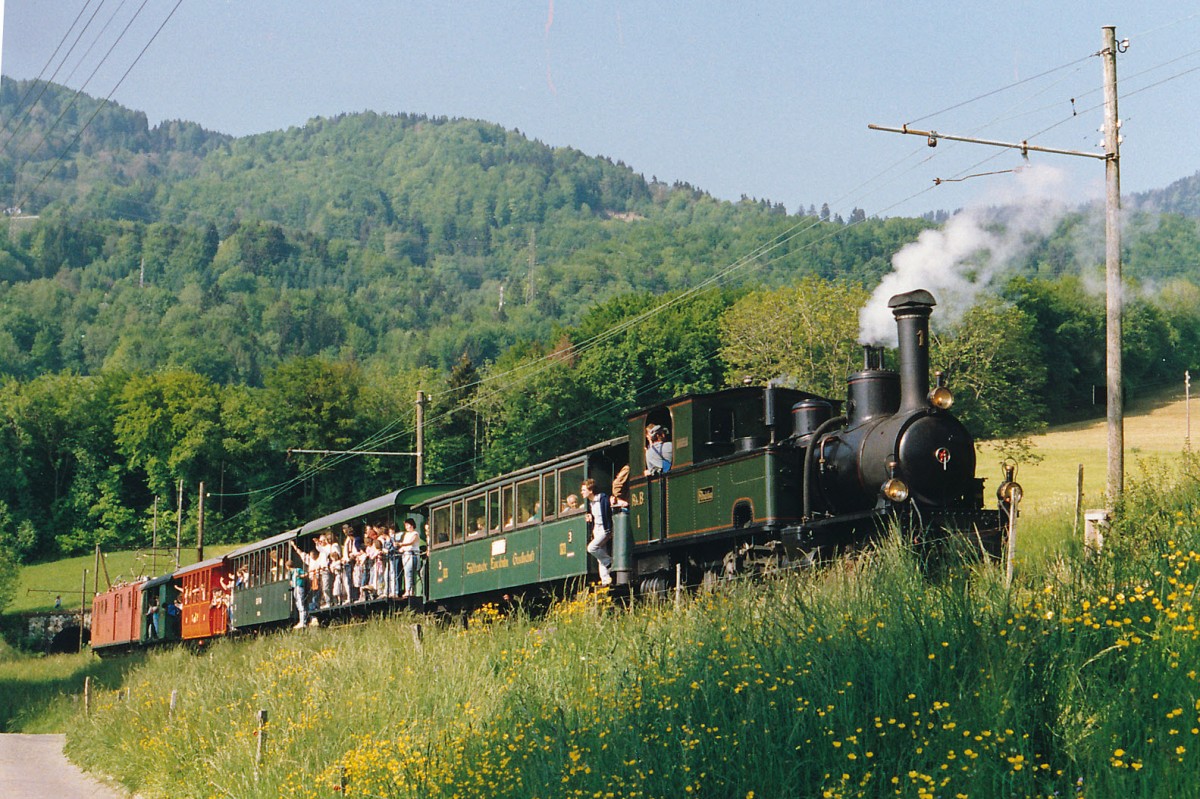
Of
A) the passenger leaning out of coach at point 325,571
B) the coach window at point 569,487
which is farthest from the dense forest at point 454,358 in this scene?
the passenger leaning out of coach at point 325,571

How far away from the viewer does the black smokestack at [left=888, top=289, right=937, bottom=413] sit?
16250 millimetres

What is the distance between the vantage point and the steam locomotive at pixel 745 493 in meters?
15.8

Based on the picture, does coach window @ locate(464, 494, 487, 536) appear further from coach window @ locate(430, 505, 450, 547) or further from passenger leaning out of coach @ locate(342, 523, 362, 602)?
passenger leaning out of coach @ locate(342, 523, 362, 602)

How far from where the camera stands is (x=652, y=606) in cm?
1517

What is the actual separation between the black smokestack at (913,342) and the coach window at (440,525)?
12569 mm

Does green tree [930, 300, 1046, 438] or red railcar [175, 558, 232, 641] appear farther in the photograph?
green tree [930, 300, 1046, 438]

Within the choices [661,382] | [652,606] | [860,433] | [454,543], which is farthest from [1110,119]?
[661,382]

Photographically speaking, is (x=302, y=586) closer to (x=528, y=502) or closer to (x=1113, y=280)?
(x=528, y=502)

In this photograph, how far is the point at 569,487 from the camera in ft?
70.7

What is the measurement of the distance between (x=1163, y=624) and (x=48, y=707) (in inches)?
1363

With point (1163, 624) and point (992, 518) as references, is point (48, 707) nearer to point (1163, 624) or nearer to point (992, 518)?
point (992, 518)

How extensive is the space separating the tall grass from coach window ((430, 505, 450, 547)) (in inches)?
470

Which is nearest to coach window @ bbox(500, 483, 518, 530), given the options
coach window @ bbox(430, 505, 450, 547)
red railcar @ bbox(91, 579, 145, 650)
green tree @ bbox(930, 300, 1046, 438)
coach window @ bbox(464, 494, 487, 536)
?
coach window @ bbox(464, 494, 487, 536)

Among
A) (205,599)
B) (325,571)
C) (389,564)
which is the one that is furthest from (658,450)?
(205,599)
